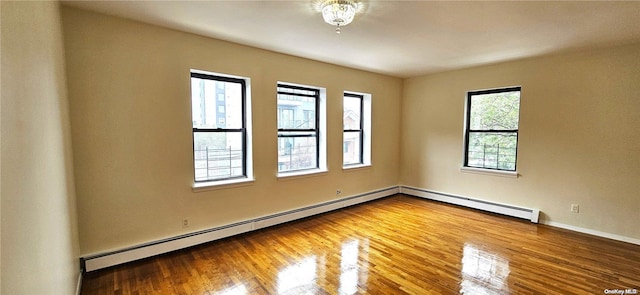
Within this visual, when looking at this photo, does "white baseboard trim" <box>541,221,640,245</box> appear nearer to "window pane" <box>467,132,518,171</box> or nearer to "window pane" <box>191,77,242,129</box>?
"window pane" <box>467,132,518,171</box>

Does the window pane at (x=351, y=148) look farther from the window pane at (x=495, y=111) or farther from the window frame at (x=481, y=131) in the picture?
the window pane at (x=495, y=111)

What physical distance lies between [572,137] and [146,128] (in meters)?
5.48

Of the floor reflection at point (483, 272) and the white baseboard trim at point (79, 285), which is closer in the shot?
the white baseboard trim at point (79, 285)

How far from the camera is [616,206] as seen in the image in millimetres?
3527

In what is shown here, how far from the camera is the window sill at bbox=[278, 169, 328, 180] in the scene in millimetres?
4017

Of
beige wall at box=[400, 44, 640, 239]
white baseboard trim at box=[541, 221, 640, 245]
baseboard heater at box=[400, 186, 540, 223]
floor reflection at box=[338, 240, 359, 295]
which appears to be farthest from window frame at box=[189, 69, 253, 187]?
white baseboard trim at box=[541, 221, 640, 245]

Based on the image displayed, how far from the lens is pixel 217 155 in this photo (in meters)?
3.48

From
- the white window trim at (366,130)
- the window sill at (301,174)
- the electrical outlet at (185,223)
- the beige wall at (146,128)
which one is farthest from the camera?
the white window trim at (366,130)

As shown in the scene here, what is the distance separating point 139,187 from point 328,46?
2761mm

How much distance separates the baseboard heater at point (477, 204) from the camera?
4.18 m

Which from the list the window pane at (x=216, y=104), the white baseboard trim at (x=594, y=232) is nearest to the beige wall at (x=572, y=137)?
the white baseboard trim at (x=594, y=232)

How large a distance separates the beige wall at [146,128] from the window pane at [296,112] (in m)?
0.24

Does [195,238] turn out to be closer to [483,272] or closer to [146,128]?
[146,128]

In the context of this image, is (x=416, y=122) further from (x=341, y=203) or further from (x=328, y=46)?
(x=328, y=46)
